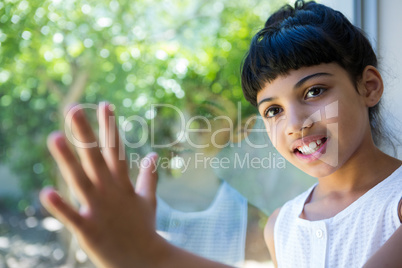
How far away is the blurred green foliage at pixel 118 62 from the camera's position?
110 cm

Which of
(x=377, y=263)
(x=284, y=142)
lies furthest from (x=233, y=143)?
(x=377, y=263)

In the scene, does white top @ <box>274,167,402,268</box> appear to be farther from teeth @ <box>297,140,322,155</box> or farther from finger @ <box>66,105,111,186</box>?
finger @ <box>66,105,111,186</box>

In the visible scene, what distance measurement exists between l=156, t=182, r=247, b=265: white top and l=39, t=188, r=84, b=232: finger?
61 cm

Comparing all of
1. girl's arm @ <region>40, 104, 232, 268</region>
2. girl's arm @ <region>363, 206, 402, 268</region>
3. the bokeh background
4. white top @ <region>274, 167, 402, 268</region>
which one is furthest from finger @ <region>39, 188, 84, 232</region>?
the bokeh background

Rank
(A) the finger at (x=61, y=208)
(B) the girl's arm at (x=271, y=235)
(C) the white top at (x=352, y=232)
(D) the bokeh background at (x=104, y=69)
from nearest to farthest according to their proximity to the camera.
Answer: (A) the finger at (x=61, y=208)
(C) the white top at (x=352, y=232)
(B) the girl's arm at (x=271, y=235)
(D) the bokeh background at (x=104, y=69)

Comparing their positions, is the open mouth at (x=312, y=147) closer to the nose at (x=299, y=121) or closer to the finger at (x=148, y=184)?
the nose at (x=299, y=121)

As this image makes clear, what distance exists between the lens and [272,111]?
0.82m

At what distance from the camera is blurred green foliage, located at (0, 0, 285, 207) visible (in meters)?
1.10

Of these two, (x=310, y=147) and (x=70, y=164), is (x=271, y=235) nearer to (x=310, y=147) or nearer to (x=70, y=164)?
(x=310, y=147)

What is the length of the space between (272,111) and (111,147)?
1.51 feet

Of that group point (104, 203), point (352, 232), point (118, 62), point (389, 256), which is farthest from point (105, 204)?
point (118, 62)

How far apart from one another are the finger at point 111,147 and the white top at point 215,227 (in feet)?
1.93

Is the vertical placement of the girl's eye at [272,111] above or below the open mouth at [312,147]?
above

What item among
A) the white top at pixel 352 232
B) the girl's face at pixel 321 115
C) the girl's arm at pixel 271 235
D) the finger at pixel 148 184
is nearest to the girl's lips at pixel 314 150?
the girl's face at pixel 321 115
